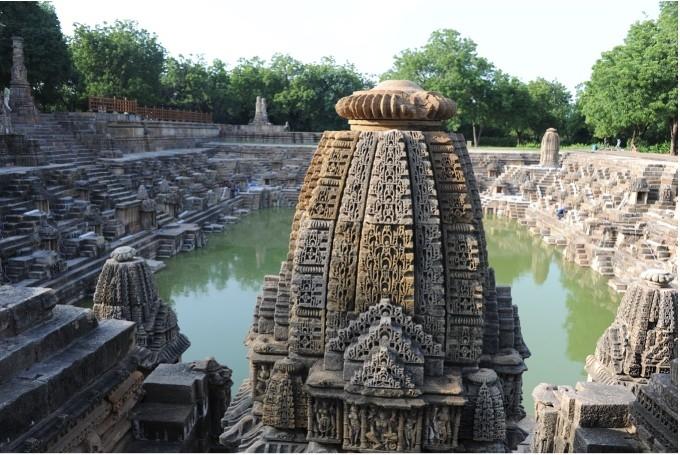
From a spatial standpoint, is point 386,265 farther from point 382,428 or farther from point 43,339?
point 43,339

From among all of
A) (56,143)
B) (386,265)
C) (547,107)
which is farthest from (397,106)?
(547,107)

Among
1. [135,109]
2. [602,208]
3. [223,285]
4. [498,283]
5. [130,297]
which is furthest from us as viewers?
[135,109]

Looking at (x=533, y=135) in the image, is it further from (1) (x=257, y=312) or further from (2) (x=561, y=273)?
(1) (x=257, y=312)

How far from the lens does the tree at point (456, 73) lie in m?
37.5

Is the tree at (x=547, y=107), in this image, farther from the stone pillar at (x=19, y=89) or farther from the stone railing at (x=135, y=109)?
the stone pillar at (x=19, y=89)

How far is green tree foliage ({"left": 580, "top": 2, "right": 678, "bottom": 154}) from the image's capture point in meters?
25.3

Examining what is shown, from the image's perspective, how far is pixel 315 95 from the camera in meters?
40.2

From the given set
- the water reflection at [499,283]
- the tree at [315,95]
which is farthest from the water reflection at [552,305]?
the tree at [315,95]

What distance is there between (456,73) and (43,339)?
37205 mm

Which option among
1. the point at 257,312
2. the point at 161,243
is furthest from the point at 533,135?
the point at 257,312

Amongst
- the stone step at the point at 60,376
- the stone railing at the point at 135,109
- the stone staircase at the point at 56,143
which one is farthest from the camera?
the stone railing at the point at 135,109

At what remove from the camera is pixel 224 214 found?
22.2 m

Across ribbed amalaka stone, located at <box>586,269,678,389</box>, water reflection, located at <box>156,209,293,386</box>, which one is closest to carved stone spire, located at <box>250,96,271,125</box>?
water reflection, located at <box>156,209,293,386</box>

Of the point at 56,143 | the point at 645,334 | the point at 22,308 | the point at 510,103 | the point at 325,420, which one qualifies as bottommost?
the point at 645,334
